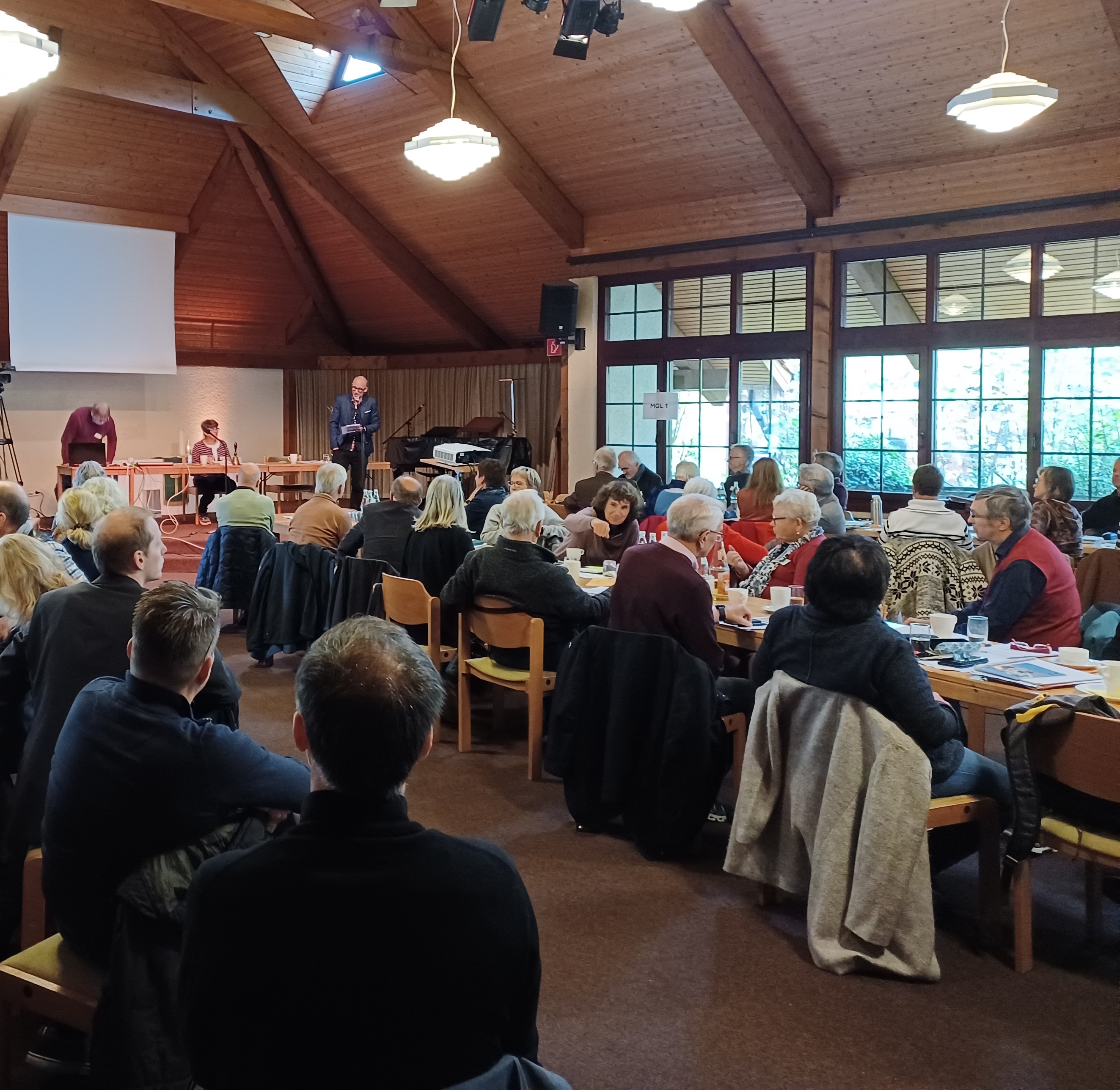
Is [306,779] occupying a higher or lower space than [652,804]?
higher

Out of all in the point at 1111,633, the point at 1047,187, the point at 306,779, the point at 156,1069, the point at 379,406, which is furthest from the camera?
the point at 379,406

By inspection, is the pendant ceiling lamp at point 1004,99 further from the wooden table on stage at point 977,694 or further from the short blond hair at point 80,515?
the short blond hair at point 80,515

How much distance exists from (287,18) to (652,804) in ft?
26.8

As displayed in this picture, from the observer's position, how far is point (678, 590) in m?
4.11

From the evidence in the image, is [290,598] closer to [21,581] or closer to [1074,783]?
[21,581]

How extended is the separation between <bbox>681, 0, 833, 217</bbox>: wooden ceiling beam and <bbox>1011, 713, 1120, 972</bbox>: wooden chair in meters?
7.33

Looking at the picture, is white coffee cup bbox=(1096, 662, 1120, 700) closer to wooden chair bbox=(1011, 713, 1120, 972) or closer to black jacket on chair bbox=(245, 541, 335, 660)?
wooden chair bbox=(1011, 713, 1120, 972)

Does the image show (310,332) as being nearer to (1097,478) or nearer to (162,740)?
(1097,478)

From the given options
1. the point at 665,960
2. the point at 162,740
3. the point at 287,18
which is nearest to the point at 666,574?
the point at 665,960

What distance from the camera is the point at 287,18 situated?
972 cm

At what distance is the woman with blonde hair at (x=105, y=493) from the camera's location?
210 inches

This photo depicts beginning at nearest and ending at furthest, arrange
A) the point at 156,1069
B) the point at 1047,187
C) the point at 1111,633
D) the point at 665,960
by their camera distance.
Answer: the point at 156,1069 → the point at 665,960 → the point at 1111,633 → the point at 1047,187

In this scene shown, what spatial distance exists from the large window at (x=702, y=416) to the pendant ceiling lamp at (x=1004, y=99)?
588cm

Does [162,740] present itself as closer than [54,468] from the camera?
Yes
